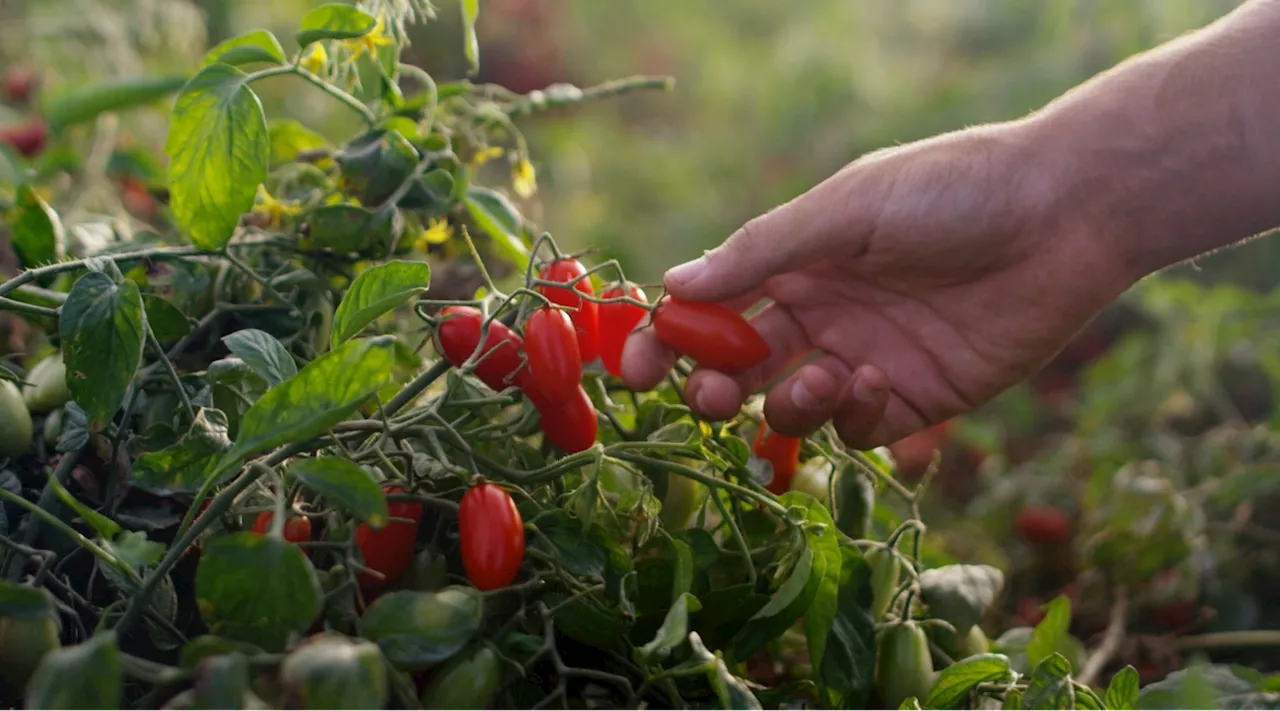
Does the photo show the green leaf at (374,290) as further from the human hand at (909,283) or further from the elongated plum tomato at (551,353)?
the human hand at (909,283)

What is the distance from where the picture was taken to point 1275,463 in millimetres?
1141

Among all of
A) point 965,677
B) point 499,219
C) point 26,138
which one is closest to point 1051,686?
point 965,677

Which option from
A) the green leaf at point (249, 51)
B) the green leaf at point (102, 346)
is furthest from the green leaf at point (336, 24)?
the green leaf at point (102, 346)

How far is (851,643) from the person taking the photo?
619 mm

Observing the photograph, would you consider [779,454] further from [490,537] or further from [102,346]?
[102,346]

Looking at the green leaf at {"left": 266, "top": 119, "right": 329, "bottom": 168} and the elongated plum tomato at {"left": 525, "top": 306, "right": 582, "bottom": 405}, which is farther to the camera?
the green leaf at {"left": 266, "top": 119, "right": 329, "bottom": 168}

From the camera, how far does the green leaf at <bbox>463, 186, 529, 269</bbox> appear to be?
2.60ft

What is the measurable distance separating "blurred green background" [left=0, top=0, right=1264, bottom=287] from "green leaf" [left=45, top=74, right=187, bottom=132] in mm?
477

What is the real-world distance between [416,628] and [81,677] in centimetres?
15

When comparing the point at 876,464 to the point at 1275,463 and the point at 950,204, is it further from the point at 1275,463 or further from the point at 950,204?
the point at 1275,463

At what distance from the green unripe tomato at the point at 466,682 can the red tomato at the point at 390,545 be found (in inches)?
2.8

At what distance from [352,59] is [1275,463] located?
3.55 ft

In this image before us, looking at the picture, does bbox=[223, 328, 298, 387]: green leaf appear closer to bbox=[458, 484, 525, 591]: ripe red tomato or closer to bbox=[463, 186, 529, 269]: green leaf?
bbox=[458, 484, 525, 591]: ripe red tomato

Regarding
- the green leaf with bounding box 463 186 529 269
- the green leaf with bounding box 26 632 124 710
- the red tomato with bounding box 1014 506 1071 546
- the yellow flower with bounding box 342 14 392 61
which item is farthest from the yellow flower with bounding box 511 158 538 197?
the red tomato with bounding box 1014 506 1071 546
